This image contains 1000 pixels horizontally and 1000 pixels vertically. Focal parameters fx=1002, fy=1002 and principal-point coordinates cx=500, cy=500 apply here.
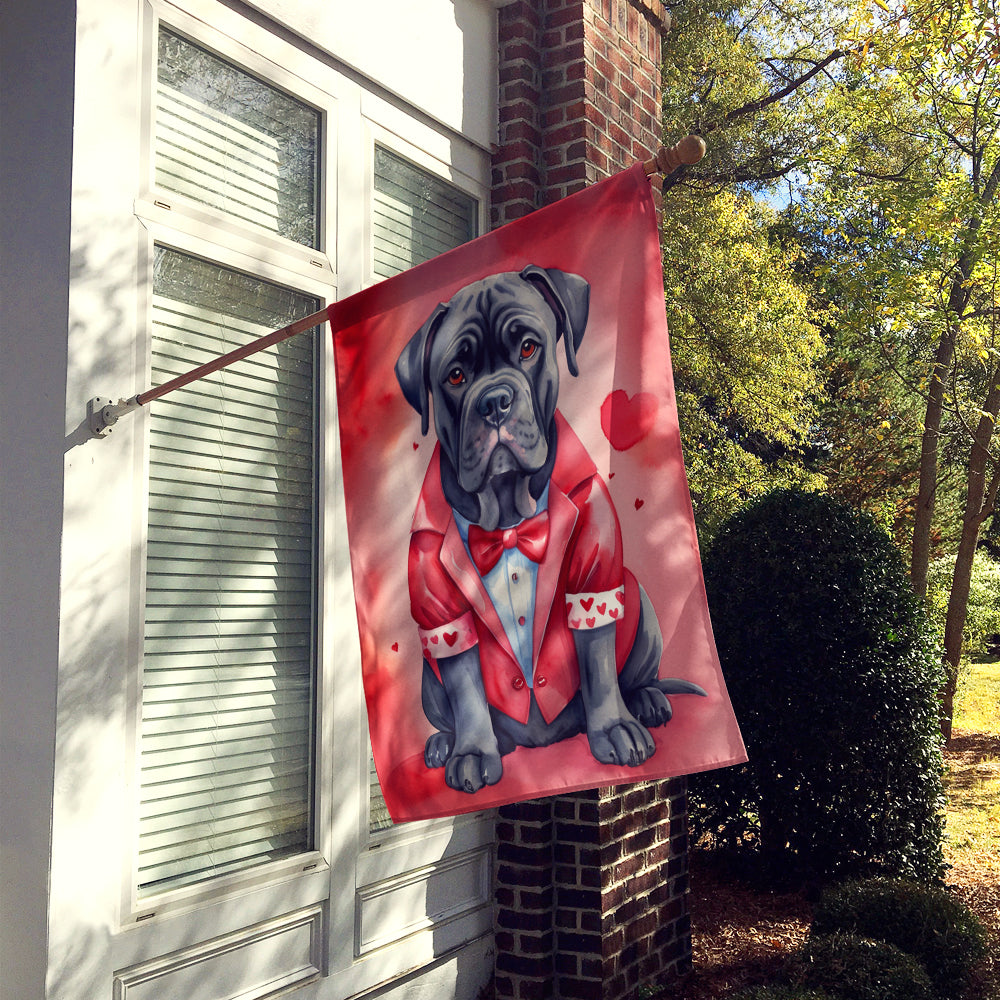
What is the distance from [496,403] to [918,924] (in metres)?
3.63

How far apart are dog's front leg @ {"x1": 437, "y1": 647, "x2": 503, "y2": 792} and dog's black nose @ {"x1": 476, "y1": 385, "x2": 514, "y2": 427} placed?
0.62 meters

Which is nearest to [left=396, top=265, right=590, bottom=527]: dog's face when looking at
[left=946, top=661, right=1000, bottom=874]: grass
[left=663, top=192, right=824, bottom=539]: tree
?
[left=946, top=661, right=1000, bottom=874]: grass

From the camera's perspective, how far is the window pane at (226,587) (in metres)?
3.16

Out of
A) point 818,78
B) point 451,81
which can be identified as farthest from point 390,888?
point 818,78

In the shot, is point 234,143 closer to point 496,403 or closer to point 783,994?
point 496,403

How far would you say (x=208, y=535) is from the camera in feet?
11.0

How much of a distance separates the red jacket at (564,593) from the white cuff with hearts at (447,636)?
14mm

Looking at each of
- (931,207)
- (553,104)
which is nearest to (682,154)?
(553,104)

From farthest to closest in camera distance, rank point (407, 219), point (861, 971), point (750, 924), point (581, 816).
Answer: point (750, 924) < point (581, 816) < point (407, 219) < point (861, 971)

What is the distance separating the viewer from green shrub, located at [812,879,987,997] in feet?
15.1

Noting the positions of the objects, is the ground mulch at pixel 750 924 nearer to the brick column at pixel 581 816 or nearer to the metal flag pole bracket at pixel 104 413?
the brick column at pixel 581 816

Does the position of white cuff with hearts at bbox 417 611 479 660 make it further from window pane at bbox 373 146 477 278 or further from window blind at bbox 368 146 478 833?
window pane at bbox 373 146 477 278

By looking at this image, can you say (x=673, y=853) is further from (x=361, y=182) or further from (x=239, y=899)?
(x=361, y=182)

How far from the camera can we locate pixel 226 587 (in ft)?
11.1
